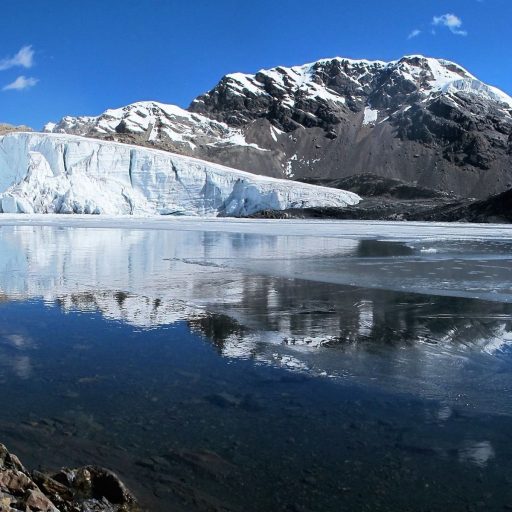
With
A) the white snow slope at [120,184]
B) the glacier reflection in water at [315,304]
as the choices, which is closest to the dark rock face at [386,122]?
the white snow slope at [120,184]

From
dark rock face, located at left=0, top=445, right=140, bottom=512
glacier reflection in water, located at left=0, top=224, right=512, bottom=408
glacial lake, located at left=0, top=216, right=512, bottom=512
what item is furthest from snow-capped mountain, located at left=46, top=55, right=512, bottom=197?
dark rock face, located at left=0, top=445, right=140, bottom=512

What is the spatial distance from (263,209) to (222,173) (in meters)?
7.44

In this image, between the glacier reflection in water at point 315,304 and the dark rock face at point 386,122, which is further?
the dark rock face at point 386,122

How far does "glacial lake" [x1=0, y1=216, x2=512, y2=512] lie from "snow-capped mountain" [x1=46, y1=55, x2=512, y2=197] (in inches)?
4814

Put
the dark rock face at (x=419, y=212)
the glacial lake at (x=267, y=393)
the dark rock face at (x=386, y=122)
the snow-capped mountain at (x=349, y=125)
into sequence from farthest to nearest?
the snow-capped mountain at (x=349, y=125) → the dark rock face at (x=386, y=122) → the dark rock face at (x=419, y=212) → the glacial lake at (x=267, y=393)

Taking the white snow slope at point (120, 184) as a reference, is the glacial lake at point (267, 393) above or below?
below

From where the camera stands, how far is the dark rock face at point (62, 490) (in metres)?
2.89

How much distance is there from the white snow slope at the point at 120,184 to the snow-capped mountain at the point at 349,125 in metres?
59.0

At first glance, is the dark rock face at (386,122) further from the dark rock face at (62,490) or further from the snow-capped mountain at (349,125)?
the dark rock face at (62,490)

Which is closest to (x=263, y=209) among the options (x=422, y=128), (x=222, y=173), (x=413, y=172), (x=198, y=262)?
(x=222, y=173)

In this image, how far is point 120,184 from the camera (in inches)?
2601

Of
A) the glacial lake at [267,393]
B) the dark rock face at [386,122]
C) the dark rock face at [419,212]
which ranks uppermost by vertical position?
the dark rock face at [386,122]

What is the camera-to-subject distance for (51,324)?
800 centimetres

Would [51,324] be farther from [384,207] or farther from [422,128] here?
[422,128]
